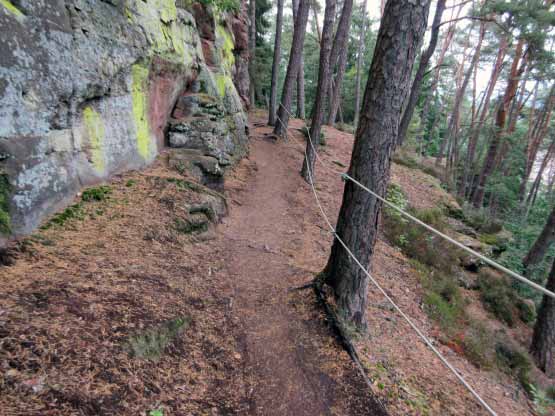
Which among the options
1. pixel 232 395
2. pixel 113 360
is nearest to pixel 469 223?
pixel 232 395

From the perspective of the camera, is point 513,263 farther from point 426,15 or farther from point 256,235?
point 426,15

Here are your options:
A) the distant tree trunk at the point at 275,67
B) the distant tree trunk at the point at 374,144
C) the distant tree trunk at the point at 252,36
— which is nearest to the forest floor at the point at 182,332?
the distant tree trunk at the point at 374,144

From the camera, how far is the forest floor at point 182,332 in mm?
2070

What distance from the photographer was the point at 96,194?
4156mm

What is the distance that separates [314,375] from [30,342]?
2351 millimetres

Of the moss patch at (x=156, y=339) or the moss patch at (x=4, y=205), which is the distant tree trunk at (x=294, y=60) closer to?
the moss patch at (x=4, y=205)

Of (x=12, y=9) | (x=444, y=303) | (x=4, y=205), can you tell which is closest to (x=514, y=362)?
(x=444, y=303)

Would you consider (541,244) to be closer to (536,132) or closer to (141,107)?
(141,107)

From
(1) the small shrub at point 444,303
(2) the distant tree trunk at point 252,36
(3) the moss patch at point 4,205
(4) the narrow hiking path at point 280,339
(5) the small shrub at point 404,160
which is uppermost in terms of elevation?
(2) the distant tree trunk at point 252,36

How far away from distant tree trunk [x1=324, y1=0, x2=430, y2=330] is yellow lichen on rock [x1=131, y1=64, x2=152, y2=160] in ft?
12.9

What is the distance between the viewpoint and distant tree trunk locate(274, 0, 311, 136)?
10.6 metres

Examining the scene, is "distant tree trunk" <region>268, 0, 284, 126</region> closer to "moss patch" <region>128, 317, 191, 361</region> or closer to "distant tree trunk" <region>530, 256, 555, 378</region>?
"distant tree trunk" <region>530, 256, 555, 378</region>

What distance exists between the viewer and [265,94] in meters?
29.7

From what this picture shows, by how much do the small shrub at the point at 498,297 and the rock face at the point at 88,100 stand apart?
716 centimetres
